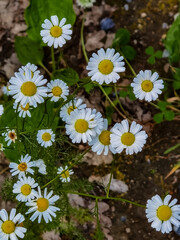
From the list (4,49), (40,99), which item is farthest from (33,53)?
(40,99)

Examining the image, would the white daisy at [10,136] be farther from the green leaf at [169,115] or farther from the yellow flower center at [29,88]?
the green leaf at [169,115]

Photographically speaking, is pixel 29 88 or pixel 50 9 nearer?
pixel 29 88

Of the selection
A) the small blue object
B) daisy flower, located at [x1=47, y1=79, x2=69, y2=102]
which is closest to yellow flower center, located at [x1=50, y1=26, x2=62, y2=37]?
daisy flower, located at [x1=47, y1=79, x2=69, y2=102]

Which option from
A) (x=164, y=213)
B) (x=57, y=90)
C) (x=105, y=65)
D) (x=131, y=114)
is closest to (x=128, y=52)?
(x=131, y=114)

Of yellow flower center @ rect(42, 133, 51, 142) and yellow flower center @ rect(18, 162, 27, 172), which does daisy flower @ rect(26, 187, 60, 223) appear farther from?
yellow flower center @ rect(42, 133, 51, 142)

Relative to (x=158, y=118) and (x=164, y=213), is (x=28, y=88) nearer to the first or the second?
(x=164, y=213)

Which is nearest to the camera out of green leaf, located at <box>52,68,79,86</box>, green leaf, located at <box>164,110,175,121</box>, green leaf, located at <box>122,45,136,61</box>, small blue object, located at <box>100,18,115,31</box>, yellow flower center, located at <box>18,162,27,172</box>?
yellow flower center, located at <box>18,162,27,172</box>

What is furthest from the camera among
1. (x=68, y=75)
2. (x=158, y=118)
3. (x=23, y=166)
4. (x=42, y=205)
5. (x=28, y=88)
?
(x=158, y=118)

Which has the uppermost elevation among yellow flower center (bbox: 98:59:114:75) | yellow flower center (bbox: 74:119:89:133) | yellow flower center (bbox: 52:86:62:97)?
yellow flower center (bbox: 98:59:114:75)
